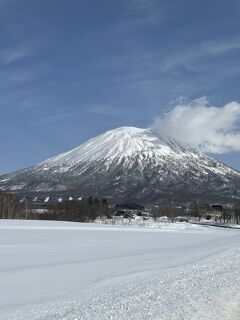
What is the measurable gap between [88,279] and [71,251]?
1297 cm

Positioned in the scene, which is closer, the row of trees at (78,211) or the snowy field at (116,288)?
the snowy field at (116,288)

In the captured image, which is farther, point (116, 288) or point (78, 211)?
point (78, 211)

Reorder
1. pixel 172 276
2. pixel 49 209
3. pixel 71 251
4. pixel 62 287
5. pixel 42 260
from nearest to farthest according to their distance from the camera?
1. pixel 62 287
2. pixel 172 276
3. pixel 42 260
4. pixel 71 251
5. pixel 49 209

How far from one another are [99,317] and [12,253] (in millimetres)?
18085

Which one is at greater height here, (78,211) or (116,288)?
(78,211)

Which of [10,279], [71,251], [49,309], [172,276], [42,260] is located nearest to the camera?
[49,309]

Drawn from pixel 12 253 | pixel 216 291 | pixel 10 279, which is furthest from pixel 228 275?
pixel 12 253

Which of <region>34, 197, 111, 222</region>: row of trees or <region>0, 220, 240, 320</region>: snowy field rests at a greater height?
<region>34, 197, 111, 222</region>: row of trees

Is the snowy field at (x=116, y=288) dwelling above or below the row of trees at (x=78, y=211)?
below

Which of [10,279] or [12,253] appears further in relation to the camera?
[12,253]

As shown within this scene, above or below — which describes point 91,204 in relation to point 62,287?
above

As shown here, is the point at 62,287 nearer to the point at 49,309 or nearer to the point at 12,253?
the point at 49,309

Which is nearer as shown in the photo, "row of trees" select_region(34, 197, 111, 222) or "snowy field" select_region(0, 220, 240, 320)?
"snowy field" select_region(0, 220, 240, 320)

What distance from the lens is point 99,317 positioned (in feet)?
43.0
